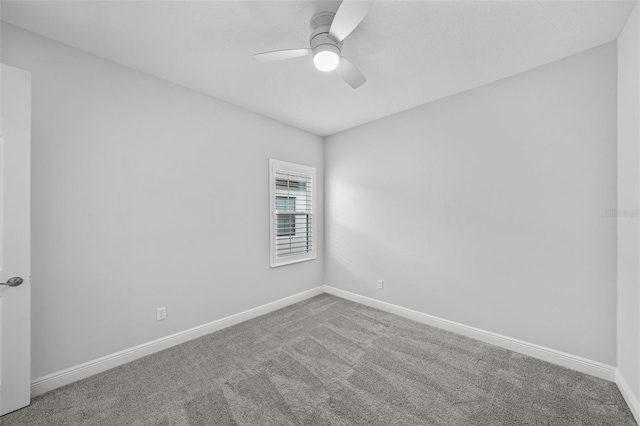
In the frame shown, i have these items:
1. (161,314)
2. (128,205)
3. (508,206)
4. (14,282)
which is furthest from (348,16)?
(161,314)

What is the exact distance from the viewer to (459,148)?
109 inches

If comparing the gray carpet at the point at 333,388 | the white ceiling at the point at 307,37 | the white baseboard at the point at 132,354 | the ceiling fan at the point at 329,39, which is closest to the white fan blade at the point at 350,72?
the ceiling fan at the point at 329,39

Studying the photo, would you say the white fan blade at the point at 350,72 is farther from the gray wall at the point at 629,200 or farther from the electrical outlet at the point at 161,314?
the electrical outlet at the point at 161,314

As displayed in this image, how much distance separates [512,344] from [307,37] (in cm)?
324

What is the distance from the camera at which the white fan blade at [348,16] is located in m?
1.36

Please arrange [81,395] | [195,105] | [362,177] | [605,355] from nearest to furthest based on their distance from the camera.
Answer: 1. [81,395]
2. [605,355]
3. [195,105]
4. [362,177]

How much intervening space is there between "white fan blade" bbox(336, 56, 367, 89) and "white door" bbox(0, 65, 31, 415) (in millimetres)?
2150

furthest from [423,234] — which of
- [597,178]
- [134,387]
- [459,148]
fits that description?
[134,387]

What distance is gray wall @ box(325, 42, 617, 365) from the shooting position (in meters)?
2.03

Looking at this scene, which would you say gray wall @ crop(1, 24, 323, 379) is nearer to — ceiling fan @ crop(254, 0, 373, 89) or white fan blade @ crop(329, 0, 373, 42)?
ceiling fan @ crop(254, 0, 373, 89)

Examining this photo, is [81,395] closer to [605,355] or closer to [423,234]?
[423,234]

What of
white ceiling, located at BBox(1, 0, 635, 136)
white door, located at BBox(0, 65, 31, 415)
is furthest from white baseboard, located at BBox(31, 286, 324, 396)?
white ceiling, located at BBox(1, 0, 635, 136)

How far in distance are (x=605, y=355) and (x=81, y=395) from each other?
397cm

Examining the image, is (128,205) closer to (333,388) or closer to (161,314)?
(161,314)
